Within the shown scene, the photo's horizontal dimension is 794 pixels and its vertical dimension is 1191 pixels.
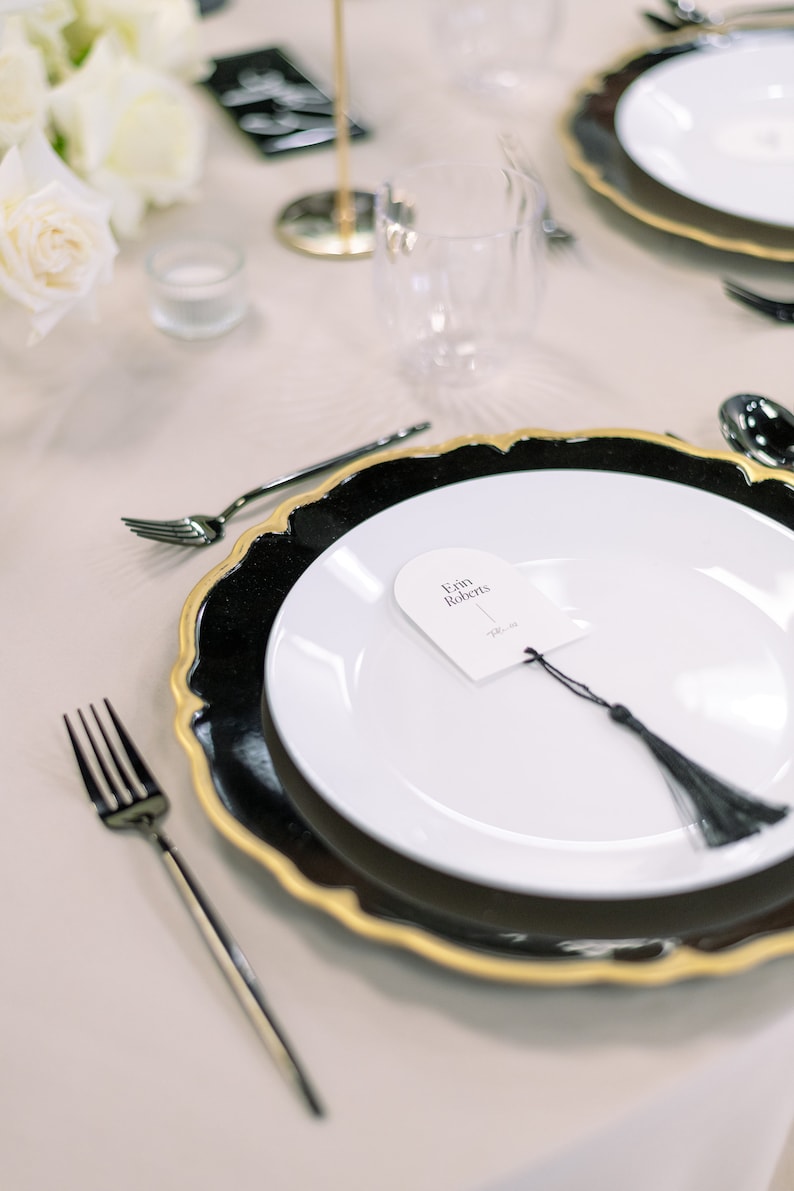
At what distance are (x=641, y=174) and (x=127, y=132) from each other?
0.46 metres

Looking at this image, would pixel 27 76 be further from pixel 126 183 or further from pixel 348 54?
pixel 348 54

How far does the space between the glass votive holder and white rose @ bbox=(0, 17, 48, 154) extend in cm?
13

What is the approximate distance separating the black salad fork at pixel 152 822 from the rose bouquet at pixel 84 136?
0.36 m

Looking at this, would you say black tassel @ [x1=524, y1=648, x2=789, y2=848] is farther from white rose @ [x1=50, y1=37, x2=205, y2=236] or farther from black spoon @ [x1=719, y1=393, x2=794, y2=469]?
white rose @ [x1=50, y1=37, x2=205, y2=236]

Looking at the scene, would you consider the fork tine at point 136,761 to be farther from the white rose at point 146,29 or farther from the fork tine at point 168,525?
the white rose at point 146,29

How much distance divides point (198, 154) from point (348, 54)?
37 cm

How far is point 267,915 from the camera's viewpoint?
1.58 ft

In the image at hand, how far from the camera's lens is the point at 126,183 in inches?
37.6

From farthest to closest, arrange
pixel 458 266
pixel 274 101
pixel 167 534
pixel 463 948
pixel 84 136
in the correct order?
1. pixel 274 101
2. pixel 84 136
3. pixel 458 266
4. pixel 167 534
5. pixel 463 948

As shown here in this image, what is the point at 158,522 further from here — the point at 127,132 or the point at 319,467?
the point at 127,132

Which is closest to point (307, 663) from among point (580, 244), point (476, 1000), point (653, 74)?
point (476, 1000)

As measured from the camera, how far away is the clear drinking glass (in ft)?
3.81

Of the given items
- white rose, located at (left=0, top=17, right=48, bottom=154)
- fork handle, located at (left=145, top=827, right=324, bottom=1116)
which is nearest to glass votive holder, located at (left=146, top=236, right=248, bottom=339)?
white rose, located at (left=0, top=17, right=48, bottom=154)

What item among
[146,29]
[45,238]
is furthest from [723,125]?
[45,238]
